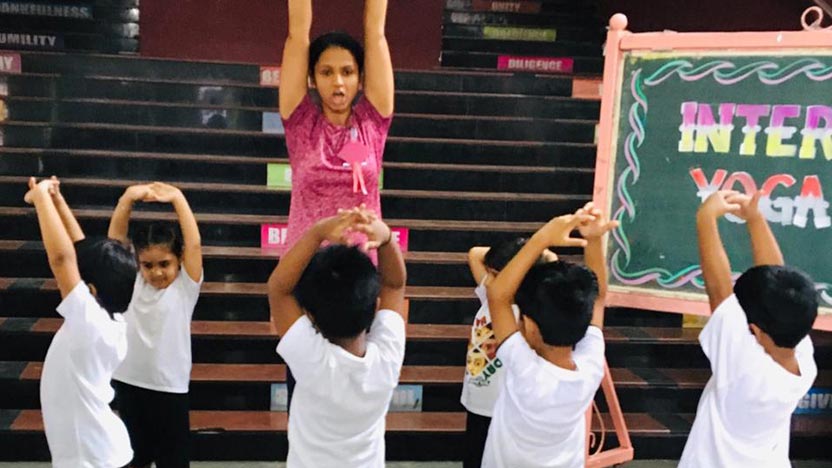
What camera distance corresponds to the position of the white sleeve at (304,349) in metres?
1.42

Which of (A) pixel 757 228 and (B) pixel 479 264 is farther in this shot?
(B) pixel 479 264

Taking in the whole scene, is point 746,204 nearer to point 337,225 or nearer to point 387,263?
point 387,263

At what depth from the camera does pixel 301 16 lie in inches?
64.9

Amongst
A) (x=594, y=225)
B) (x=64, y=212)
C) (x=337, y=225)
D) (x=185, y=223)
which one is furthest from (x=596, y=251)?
(x=64, y=212)

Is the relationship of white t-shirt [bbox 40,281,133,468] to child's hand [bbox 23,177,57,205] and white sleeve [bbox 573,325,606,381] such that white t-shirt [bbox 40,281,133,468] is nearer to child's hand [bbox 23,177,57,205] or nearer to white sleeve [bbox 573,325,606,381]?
child's hand [bbox 23,177,57,205]

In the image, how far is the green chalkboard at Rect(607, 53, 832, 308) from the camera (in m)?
1.95

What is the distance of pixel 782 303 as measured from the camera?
150 centimetres

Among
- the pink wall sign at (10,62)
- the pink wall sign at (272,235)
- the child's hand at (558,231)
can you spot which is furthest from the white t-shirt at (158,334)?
the pink wall sign at (10,62)

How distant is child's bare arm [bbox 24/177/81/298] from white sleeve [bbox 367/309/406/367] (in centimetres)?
66

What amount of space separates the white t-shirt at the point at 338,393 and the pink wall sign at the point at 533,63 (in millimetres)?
4532

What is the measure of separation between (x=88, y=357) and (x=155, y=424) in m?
0.58

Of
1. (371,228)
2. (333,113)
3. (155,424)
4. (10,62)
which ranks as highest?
(10,62)

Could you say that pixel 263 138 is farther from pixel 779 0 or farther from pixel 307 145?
pixel 779 0

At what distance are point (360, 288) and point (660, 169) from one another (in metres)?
1.08
